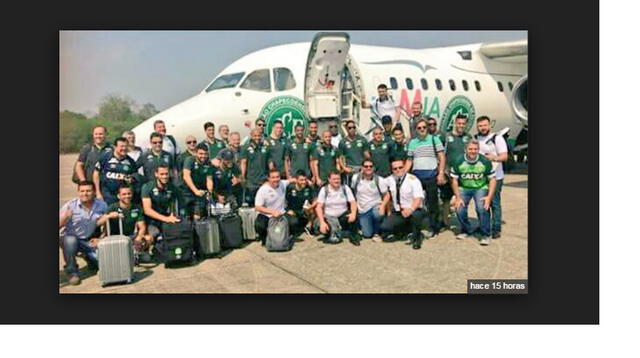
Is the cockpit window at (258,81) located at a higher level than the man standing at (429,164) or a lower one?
higher

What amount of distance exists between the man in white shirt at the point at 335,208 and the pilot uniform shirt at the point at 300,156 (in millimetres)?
850

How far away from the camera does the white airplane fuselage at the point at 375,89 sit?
309 inches

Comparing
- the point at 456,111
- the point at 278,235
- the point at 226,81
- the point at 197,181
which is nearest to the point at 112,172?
the point at 197,181

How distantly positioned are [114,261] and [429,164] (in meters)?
3.95

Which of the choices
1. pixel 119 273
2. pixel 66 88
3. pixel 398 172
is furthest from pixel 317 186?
pixel 66 88

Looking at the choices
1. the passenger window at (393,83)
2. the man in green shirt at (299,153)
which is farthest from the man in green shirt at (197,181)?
the passenger window at (393,83)

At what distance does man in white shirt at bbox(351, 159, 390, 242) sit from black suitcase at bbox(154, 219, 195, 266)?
7.15 ft

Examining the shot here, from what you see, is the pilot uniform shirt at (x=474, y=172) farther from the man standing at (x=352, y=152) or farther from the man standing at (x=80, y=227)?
the man standing at (x=80, y=227)

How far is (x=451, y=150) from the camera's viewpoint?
6273 mm

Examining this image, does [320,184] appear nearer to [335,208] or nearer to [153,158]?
[335,208]

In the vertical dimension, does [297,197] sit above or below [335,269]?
above

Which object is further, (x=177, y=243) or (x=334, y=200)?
(x=334, y=200)

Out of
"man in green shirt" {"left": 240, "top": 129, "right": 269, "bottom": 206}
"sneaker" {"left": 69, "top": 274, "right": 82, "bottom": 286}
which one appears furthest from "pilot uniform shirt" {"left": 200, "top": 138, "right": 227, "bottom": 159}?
"sneaker" {"left": 69, "top": 274, "right": 82, "bottom": 286}

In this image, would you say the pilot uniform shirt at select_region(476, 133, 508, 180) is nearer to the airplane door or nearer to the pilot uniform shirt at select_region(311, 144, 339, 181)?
the pilot uniform shirt at select_region(311, 144, 339, 181)
